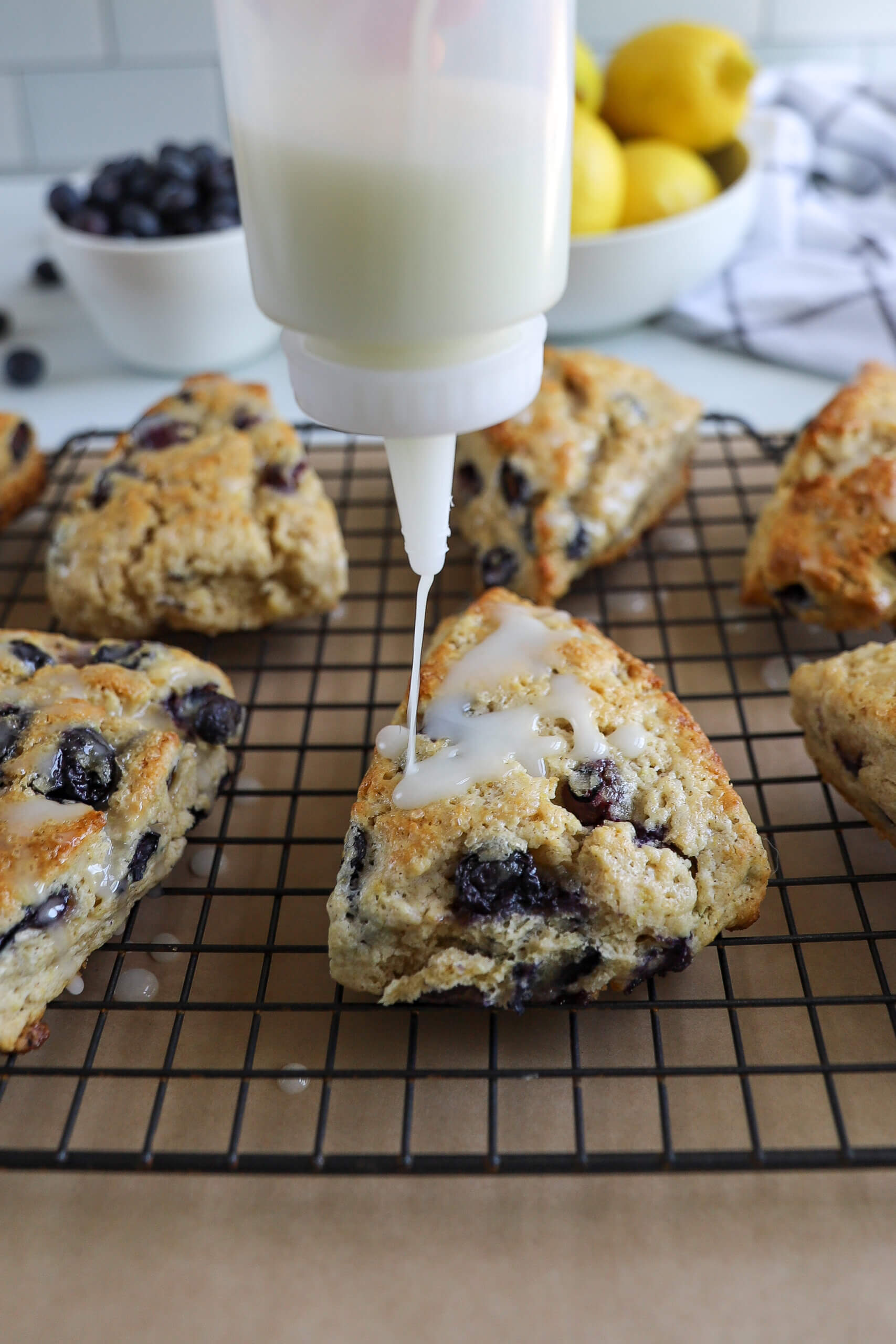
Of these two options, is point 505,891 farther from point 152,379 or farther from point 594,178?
point 152,379

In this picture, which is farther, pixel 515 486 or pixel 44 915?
pixel 515 486

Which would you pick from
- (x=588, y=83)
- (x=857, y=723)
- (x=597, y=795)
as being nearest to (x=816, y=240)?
(x=588, y=83)

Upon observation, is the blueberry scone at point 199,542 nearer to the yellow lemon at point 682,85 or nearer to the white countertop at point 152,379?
the white countertop at point 152,379

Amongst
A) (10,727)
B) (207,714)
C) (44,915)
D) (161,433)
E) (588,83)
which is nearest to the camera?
(44,915)

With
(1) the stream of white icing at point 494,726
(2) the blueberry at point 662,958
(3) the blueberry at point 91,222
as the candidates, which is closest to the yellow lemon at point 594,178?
(3) the blueberry at point 91,222

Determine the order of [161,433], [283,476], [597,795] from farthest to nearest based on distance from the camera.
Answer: [161,433]
[283,476]
[597,795]

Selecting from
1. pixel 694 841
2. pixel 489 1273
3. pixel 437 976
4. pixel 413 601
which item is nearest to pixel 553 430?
pixel 413 601

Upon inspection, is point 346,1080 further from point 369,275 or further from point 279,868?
point 369,275
